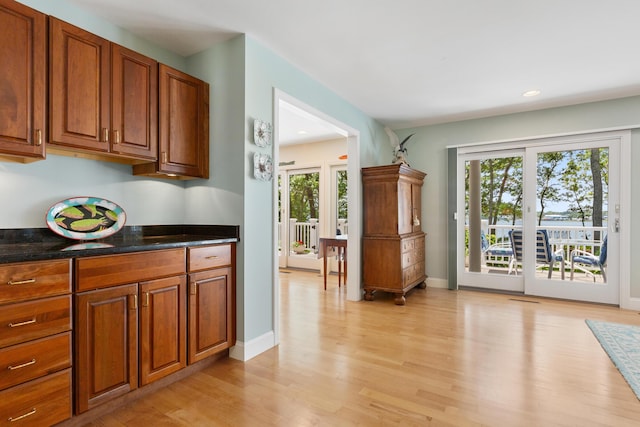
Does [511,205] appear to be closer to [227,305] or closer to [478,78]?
[478,78]

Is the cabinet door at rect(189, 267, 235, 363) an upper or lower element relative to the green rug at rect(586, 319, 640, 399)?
upper

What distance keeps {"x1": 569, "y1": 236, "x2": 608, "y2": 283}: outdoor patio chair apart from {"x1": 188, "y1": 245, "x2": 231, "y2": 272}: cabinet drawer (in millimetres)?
4343

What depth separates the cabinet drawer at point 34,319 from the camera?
4.62 feet

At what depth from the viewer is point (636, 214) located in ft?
12.5

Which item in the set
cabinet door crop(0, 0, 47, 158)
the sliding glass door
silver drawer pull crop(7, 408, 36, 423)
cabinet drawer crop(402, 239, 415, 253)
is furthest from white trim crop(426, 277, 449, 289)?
cabinet door crop(0, 0, 47, 158)

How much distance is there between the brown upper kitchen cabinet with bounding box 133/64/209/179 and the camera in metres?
2.38

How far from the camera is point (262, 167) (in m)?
2.63

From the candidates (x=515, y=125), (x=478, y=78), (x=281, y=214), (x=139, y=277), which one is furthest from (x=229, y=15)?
(x=281, y=214)

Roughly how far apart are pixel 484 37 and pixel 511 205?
2732 millimetres

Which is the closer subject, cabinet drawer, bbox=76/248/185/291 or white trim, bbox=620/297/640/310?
cabinet drawer, bbox=76/248/185/291

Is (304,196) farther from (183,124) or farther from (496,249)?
(183,124)

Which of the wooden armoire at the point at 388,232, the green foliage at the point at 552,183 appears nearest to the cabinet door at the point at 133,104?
the wooden armoire at the point at 388,232

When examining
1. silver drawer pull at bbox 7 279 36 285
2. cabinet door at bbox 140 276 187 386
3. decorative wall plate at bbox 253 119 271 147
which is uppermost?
decorative wall plate at bbox 253 119 271 147

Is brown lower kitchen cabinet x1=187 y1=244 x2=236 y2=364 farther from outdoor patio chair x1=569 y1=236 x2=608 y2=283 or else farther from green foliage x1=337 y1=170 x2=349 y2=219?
outdoor patio chair x1=569 y1=236 x2=608 y2=283
